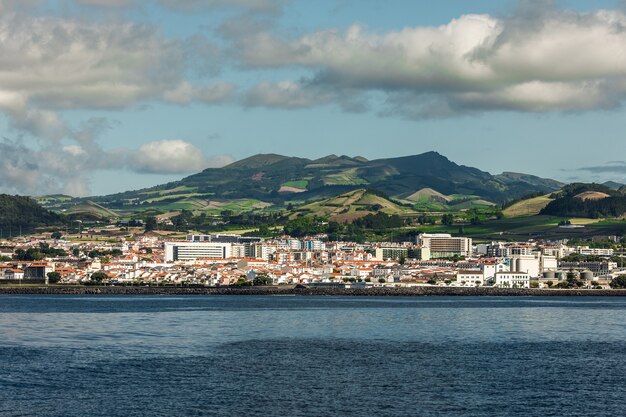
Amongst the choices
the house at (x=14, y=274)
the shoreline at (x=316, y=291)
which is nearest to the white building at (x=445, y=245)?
the shoreline at (x=316, y=291)

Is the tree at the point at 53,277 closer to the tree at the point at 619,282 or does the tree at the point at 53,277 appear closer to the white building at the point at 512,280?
the white building at the point at 512,280

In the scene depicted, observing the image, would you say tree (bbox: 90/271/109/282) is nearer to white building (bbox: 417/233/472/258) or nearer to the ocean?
the ocean

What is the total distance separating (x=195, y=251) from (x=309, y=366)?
12896 centimetres

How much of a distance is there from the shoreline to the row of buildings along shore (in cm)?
716

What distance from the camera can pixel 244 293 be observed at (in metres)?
105

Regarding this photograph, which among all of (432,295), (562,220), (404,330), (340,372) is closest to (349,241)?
(562,220)

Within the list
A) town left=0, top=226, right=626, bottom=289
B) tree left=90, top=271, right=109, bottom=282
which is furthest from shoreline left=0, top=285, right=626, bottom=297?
tree left=90, top=271, right=109, bottom=282

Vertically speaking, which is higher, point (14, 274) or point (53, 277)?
point (14, 274)

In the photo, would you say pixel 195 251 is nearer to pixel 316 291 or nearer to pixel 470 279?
pixel 470 279

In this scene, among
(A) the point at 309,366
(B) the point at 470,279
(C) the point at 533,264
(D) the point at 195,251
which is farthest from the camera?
(D) the point at 195,251

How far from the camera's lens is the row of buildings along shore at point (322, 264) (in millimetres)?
121500

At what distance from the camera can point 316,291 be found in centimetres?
10906

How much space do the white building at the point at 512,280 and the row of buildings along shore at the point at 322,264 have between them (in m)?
0.11

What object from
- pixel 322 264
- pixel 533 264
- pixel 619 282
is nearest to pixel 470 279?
pixel 533 264
